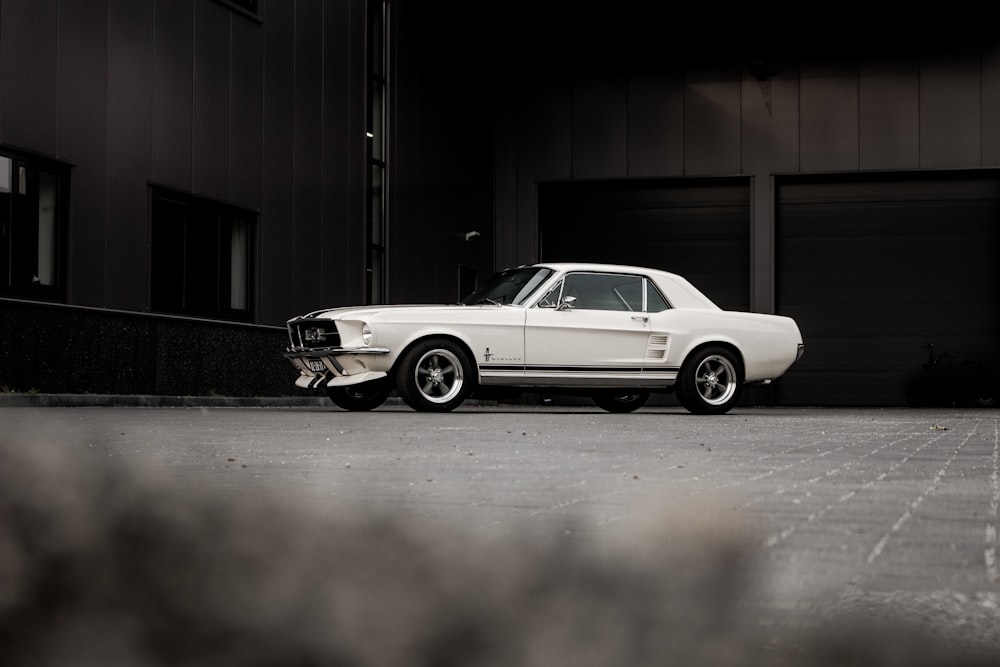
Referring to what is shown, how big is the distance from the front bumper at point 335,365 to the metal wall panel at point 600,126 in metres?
14.1

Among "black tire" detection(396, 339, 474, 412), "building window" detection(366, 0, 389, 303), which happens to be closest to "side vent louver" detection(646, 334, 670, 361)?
"black tire" detection(396, 339, 474, 412)

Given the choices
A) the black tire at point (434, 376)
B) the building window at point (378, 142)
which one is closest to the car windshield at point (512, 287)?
the black tire at point (434, 376)

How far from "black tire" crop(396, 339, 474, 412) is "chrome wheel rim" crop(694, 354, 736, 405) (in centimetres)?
255

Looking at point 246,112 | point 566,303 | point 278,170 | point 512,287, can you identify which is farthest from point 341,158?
point 566,303

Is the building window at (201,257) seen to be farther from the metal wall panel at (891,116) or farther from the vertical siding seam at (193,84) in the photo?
the metal wall panel at (891,116)

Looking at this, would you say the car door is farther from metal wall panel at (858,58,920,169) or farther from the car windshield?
metal wall panel at (858,58,920,169)

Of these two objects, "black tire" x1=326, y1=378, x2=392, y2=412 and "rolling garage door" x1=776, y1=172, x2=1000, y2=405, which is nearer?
"black tire" x1=326, y1=378, x2=392, y2=412

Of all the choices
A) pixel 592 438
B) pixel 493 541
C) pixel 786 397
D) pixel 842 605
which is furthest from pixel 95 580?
pixel 786 397

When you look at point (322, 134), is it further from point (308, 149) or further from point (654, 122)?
point (654, 122)

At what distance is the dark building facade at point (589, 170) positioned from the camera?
684 inches

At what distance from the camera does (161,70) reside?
1532 cm

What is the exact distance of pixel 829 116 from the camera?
25.7 metres

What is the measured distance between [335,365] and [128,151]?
156 inches

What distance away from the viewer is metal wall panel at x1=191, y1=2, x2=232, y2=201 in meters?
16.0
